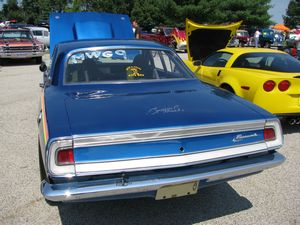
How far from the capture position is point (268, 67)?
227 inches

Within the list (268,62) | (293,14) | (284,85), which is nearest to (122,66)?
(284,85)

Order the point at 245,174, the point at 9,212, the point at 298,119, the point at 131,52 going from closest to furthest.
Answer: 1. the point at 245,174
2. the point at 9,212
3. the point at 131,52
4. the point at 298,119

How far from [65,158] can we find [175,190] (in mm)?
855

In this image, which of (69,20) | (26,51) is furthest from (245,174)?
(26,51)

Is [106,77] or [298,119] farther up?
[106,77]

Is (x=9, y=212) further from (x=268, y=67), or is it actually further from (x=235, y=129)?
(x=268, y=67)

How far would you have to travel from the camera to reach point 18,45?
1477 cm

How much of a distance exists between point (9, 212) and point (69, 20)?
6.31 metres

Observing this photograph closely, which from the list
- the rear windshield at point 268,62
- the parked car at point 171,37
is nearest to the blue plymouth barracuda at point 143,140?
the rear windshield at point 268,62

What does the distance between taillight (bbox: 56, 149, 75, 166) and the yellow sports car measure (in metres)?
3.58

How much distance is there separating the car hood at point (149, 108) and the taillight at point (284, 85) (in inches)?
75.9

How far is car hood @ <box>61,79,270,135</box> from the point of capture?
2602 mm

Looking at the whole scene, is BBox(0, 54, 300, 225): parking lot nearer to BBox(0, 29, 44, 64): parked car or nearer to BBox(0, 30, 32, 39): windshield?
BBox(0, 29, 44, 64): parked car

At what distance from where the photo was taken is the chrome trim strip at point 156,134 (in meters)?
2.42
